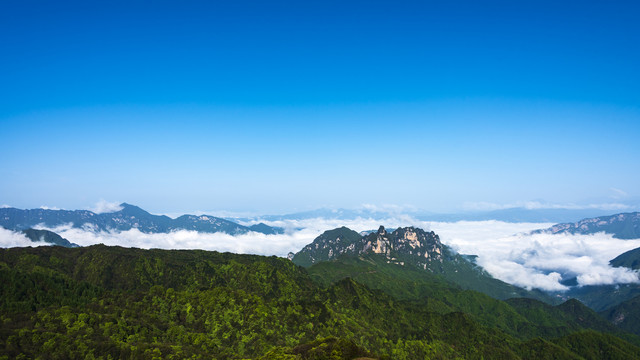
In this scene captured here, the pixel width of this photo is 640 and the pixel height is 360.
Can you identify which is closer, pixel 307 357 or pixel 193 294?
pixel 307 357

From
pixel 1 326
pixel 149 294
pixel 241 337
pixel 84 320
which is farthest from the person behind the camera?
pixel 149 294

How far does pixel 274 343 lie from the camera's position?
156500 millimetres

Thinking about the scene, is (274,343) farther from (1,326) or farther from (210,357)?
(1,326)

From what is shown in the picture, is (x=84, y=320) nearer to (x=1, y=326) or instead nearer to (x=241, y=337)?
(x=1, y=326)

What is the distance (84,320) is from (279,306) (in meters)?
91.5

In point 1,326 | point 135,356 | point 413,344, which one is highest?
point 1,326

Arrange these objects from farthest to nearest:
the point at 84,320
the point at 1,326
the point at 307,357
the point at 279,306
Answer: the point at 279,306 < the point at 84,320 < the point at 1,326 < the point at 307,357

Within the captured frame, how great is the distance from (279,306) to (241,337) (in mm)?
36595

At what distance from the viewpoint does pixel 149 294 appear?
176m

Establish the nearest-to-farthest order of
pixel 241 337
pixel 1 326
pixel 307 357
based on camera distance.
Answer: pixel 307 357 < pixel 1 326 < pixel 241 337

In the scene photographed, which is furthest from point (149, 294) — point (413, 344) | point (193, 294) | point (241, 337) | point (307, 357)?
point (413, 344)

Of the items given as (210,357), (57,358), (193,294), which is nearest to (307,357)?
(210,357)

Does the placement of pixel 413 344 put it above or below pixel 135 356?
below

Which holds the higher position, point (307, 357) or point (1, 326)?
point (1, 326)
